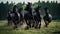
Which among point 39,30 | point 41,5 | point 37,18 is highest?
point 41,5

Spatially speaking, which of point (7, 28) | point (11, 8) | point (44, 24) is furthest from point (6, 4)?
point (44, 24)

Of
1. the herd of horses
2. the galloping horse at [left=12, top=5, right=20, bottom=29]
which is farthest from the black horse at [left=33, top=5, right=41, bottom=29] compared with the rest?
the galloping horse at [left=12, top=5, right=20, bottom=29]

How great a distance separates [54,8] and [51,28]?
9.6 inches

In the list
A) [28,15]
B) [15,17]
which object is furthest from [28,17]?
[15,17]

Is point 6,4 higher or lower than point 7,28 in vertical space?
higher

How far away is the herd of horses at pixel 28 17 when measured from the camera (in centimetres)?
202

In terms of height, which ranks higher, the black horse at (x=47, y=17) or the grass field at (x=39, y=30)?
the black horse at (x=47, y=17)

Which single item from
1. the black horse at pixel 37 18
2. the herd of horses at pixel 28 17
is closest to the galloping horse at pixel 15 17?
the herd of horses at pixel 28 17

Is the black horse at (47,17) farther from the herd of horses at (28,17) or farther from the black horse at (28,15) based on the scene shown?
the black horse at (28,15)

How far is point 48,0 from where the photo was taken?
6.94ft

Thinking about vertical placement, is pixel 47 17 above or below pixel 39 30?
above

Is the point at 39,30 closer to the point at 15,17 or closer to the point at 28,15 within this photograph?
the point at 28,15

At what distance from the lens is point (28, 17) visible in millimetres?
2043

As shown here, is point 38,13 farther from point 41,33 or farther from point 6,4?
point 6,4
